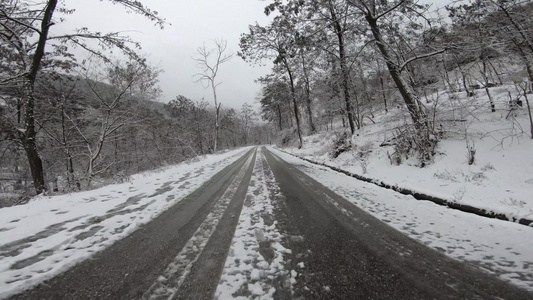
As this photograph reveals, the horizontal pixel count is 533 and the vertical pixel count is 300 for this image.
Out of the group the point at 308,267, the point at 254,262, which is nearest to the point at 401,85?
the point at 308,267

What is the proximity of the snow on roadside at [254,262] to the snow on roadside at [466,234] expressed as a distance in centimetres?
176

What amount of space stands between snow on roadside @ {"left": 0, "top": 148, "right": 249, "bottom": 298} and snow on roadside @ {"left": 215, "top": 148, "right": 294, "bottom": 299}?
1668 mm

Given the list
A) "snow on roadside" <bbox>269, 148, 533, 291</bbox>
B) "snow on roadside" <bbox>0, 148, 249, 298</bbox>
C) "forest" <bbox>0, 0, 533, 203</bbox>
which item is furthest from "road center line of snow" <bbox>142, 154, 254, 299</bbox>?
"forest" <bbox>0, 0, 533, 203</bbox>

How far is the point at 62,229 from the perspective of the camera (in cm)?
319

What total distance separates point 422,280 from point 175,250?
248 centimetres

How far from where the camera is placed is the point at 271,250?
2418 mm

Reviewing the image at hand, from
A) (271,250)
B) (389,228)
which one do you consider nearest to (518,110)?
(389,228)

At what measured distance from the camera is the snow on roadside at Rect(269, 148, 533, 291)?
6.62 feet

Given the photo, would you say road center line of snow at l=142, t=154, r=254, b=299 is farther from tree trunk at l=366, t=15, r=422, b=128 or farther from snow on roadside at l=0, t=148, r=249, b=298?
tree trunk at l=366, t=15, r=422, b=128

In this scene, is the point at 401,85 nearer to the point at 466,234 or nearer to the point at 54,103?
the point at 466,234

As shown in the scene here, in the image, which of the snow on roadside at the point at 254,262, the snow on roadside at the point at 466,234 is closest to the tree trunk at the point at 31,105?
the snow on roadside at the point at 254,262

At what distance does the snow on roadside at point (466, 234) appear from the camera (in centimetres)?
202

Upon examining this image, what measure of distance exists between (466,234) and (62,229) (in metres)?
5.61

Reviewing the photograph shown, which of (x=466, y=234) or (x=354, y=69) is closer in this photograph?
(x=466, y=234)
